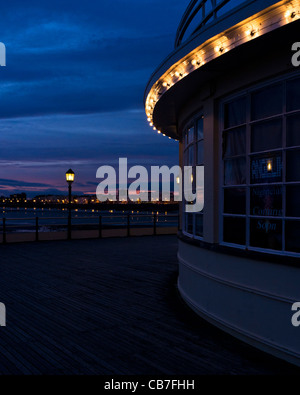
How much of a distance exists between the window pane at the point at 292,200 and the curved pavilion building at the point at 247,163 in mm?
12

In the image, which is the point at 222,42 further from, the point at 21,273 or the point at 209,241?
the point at 21,273

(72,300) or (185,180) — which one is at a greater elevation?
(185,180)

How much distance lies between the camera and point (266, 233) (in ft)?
16.0

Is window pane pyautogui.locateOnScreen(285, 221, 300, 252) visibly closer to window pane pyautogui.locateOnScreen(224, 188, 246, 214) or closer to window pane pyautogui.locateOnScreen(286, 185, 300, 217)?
window pane pyautogui.locateOnScreen(286, 185, 300, 217)

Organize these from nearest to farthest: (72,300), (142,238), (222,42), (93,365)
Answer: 1. (93,365)
2. (222,42)
3. (72,300)
4. (142,238)

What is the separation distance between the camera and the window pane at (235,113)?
5.36 metres

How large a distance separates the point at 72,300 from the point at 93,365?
3.08 metres

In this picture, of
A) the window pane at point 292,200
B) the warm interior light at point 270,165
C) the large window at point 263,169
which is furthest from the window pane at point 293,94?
the window pane at point 292,200

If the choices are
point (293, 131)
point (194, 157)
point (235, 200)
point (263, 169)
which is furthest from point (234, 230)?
point (194, 157)

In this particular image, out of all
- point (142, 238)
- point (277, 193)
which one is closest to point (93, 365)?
point (277, 193)

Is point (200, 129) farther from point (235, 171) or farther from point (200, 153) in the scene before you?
point (235, 171)

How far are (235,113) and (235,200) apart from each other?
1.23 meters

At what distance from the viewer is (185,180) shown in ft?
25.0

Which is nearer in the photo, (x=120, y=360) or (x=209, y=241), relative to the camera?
(x=120, y=360)
